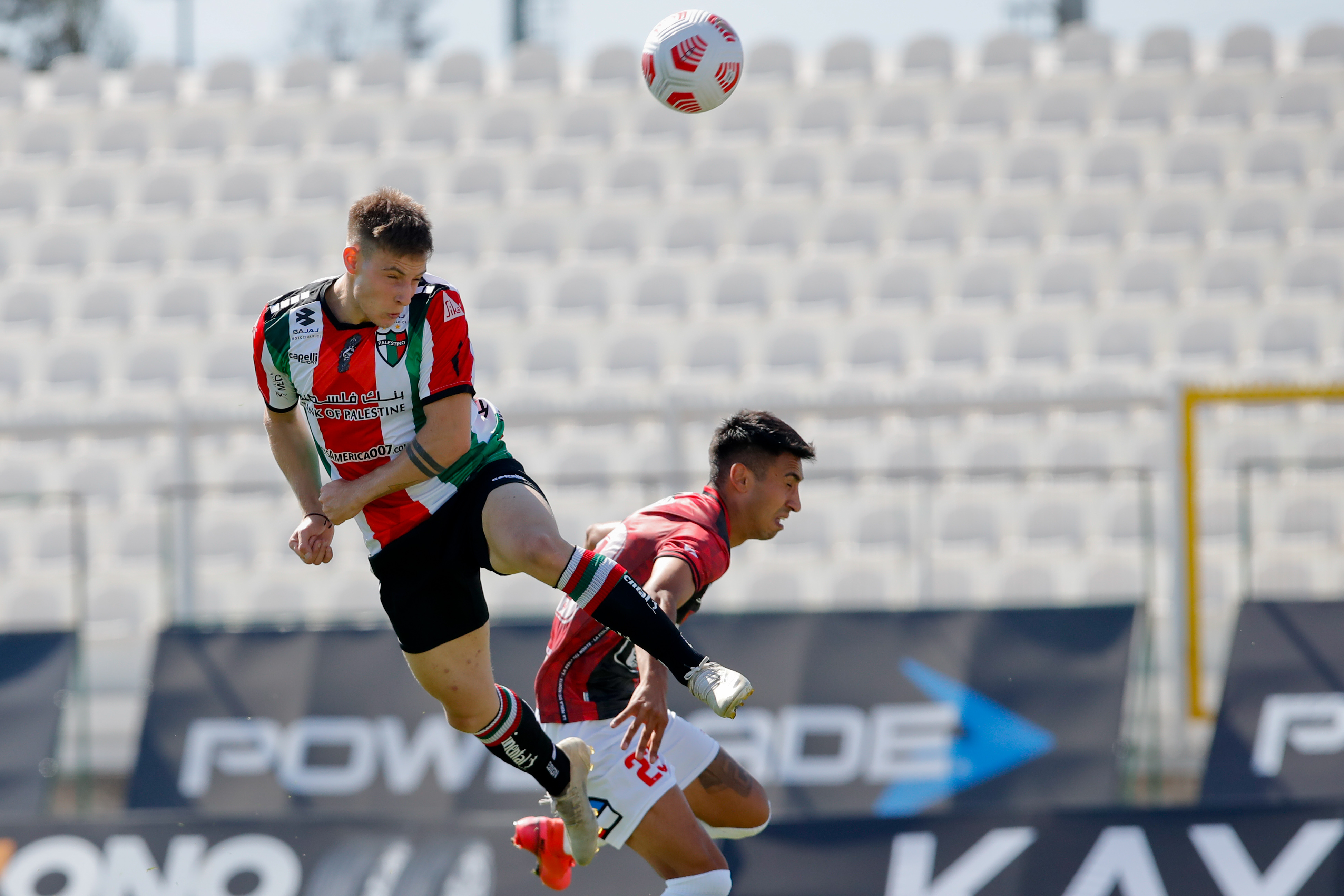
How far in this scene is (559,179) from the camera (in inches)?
550

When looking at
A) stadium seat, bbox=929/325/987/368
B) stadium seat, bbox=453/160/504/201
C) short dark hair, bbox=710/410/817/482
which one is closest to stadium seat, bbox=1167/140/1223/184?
stadium seat, bbox=929/325/987/368

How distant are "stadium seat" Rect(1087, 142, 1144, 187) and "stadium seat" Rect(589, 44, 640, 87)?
183 inches

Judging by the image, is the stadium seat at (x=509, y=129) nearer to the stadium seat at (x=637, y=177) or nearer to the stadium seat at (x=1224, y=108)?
the stadium seat at (x=637, y=177)

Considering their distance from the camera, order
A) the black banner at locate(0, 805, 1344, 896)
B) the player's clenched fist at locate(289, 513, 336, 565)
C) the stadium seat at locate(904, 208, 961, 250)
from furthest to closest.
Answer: the stadium seat at locate(904, 208, 961, 250), the black banner at locate(0, 805, 1344, 896), the player's clenched fist at locate(289, 513, 336, 565)

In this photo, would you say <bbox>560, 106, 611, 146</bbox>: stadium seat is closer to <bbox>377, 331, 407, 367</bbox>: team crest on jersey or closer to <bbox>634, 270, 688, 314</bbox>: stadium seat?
<bbox>634, 270, 688, 314</bbox>: stadium seat

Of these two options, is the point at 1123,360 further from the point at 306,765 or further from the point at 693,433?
the point at 306,765

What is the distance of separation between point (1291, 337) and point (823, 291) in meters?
3.98

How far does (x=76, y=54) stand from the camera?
34.4 meters

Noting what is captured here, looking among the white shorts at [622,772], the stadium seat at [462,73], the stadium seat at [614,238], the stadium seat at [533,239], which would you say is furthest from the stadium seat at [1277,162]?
the white shorts at [622,772]

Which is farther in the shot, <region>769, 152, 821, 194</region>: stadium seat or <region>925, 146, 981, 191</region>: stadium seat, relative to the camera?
<region>769, 152, 821, 194</region>: stadium seat

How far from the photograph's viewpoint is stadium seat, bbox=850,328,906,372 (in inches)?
480

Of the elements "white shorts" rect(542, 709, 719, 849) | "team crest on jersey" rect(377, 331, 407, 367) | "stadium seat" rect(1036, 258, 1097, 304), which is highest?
"stadium seat" rect(1036, 258, 1097, 304)

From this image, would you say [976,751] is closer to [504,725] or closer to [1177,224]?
[504,725]

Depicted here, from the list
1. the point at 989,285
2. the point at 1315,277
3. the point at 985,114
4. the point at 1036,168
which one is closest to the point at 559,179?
the point at 985,114
